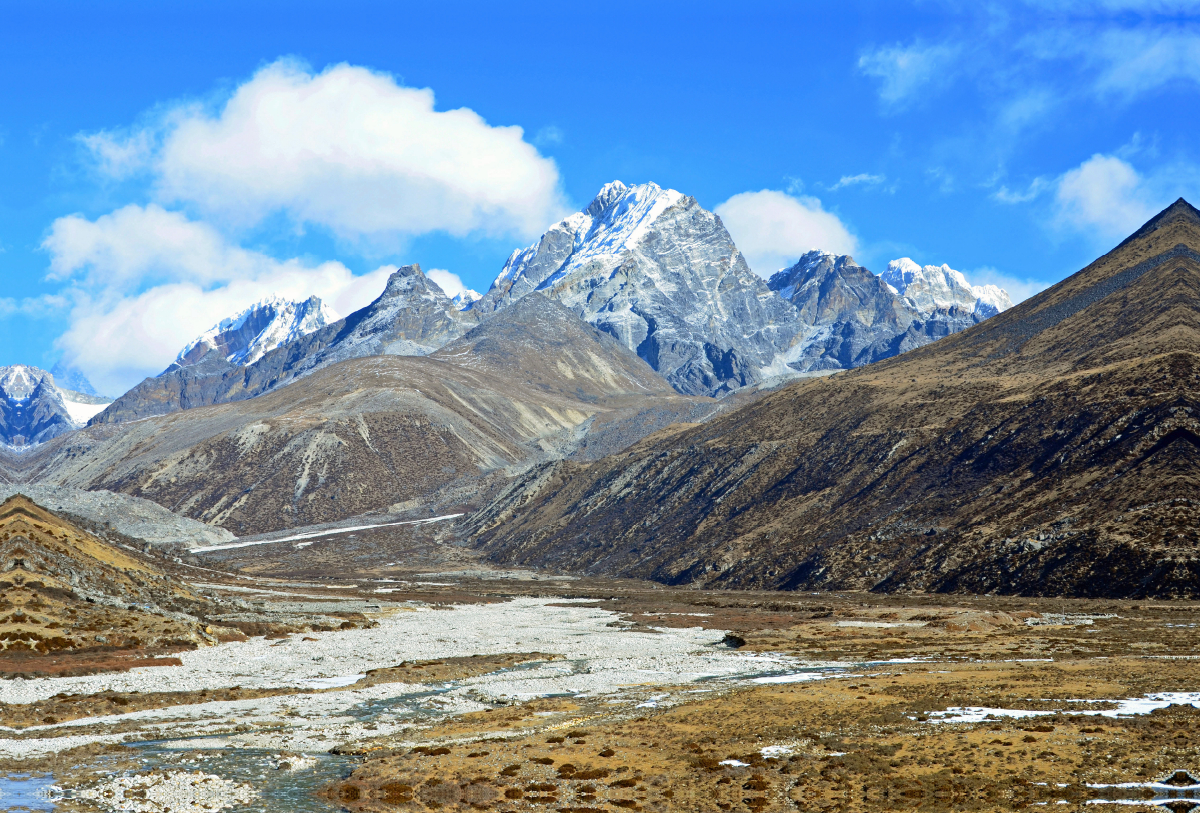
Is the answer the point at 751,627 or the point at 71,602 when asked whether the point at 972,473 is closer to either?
the point at 751,627

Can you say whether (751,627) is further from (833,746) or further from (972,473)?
(972,473)

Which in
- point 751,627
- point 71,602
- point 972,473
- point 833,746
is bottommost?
point 751,627

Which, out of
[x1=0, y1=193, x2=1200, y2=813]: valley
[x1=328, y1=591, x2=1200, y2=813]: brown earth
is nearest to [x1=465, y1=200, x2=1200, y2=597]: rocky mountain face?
[x1=0, y1=193, x2=1200, y2=813]: valley

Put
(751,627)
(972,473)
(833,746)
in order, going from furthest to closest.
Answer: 1. (972,473)
2. (751,627)
3. (833,746)

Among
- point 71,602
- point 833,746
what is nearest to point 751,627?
point 833,746

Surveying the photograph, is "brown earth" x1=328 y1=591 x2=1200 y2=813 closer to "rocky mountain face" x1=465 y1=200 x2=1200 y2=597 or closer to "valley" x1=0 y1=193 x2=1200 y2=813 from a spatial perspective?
"valley" x1=0 y1=193 x2=1200 y2=813

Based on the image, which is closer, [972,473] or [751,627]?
[751,627]

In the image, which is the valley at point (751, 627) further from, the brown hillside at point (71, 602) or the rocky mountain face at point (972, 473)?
the rocky mountain face at point (972, 473)

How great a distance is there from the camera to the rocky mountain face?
105 m

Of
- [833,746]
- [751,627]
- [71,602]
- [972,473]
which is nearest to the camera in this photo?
[833,746]

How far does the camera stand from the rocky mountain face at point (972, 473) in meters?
105

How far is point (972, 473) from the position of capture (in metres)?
131

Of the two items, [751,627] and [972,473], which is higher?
[972,473]

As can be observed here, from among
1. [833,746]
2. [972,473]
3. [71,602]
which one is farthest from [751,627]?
[71,602]
